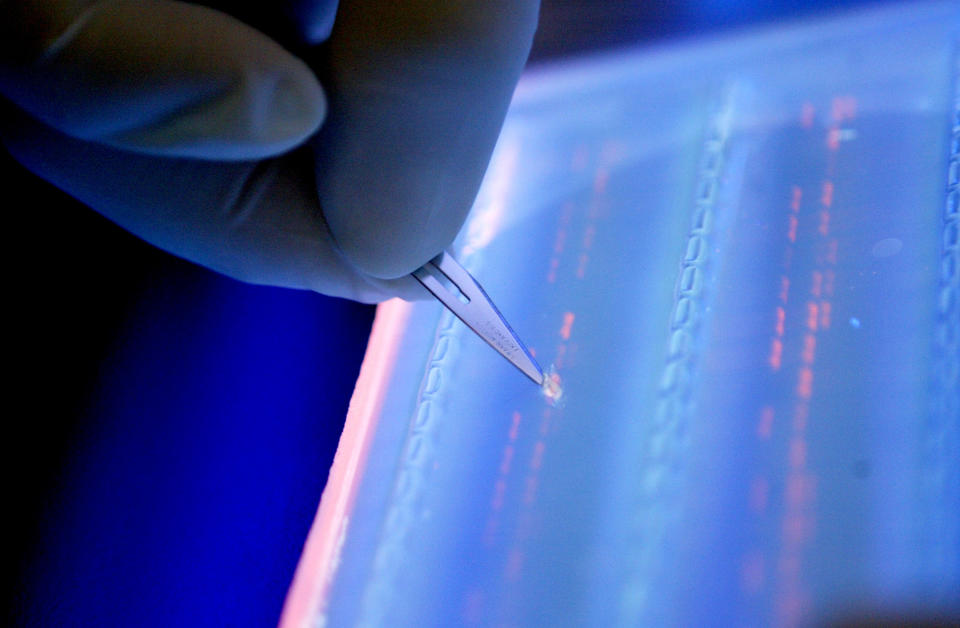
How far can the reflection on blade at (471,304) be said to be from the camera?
2.54 ft

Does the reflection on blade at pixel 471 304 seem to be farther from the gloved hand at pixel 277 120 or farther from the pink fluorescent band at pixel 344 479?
the pink fluorescent band at pixel 344 479

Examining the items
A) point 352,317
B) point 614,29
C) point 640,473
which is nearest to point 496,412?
point 640,473

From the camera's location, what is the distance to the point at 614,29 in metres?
1.20

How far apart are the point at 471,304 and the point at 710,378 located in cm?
26

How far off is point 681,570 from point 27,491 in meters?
0.63

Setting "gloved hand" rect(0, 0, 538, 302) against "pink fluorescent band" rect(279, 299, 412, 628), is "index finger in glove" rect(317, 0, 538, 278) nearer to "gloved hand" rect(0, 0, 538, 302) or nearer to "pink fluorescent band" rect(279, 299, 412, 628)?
"gloved hand" rect(0, 0, 538, 302)

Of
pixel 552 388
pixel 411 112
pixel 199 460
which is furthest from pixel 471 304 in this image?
pixel 199 460

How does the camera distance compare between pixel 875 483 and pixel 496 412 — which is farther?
pixel 496 412

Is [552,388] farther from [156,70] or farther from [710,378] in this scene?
[156,70]

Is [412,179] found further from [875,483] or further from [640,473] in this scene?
[875,483]

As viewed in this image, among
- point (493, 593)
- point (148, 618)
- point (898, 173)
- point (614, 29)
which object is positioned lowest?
point (148, 618)

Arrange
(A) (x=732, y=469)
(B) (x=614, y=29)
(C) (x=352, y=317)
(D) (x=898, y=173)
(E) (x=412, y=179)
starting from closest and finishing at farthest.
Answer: (E) (x=412, y=179), (A) (x=732, y=469), (D) (x=898, y=173), (C) (x=352, y=317), (B) (x=614, y=29)

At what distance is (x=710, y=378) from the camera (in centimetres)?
80

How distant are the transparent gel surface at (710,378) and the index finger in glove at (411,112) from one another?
270mm
